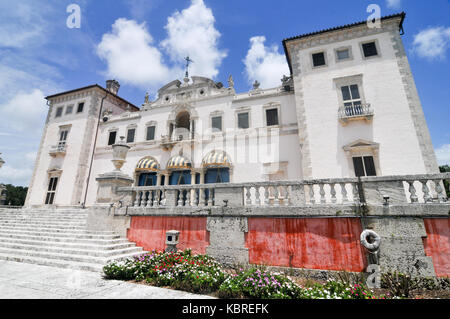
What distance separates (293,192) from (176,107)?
14714mm

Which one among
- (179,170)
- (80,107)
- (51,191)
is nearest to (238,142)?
(179,170)

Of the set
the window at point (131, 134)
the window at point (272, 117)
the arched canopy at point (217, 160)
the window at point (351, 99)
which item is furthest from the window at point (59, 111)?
the window at point (351, 99)

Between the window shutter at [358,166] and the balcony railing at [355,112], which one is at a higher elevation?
the balcony railing at [355,112]

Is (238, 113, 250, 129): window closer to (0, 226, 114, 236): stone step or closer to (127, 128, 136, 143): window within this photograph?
(127, 128, 136, 143): window

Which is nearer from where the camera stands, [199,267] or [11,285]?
[11,285]

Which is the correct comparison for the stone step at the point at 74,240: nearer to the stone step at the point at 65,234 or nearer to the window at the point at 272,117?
the stone step at the point at 65,234

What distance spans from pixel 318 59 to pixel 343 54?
154 centimetres

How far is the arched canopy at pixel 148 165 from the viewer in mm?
17750

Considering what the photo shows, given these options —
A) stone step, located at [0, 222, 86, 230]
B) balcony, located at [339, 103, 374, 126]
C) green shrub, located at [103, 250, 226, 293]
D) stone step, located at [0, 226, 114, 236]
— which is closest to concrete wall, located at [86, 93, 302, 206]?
balcony, located at [339, 103, 374, 126]

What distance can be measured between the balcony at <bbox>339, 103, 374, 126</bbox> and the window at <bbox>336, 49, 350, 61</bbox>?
11.7ft

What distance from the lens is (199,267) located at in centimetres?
561
